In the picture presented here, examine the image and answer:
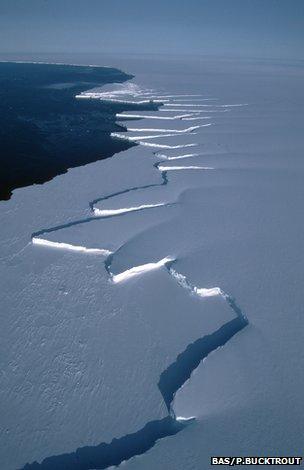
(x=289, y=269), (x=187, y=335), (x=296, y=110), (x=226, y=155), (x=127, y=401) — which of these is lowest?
(x=127, y=401)

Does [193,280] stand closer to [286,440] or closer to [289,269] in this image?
[289,269]

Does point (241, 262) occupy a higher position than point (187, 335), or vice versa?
point (241, 262)

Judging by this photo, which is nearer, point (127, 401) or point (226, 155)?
point (127, 401)

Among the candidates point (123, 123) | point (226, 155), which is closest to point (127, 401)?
point (226, 155)

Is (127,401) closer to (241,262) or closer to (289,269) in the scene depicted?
(241,262)

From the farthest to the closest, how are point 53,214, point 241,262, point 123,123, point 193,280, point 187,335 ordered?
1. point 123,123
2. point 53,214
3. point 241,262
4. point 193,280
5. point 187,335

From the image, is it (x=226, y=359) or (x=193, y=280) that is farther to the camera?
(x=193, y=280)

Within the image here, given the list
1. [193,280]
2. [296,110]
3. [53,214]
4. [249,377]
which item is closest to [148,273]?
[193,280]

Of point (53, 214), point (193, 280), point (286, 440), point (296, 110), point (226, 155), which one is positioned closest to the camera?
point (286, 440)

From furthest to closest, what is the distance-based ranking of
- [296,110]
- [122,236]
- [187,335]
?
[296,110] → [122,236] → [187,335]
